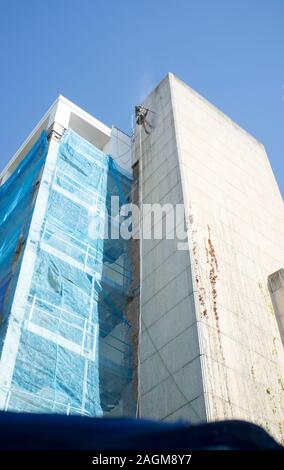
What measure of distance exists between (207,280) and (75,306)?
2.41m

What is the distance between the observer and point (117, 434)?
210 centimetres

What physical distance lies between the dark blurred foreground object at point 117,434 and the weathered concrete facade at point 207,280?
4.47 meters

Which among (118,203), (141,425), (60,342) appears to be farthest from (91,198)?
(141,425)

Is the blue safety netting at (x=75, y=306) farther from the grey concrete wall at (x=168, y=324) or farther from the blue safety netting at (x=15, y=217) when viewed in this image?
the grey concrete wall at (x=168, y=324)

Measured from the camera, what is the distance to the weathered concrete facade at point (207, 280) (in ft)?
23.5

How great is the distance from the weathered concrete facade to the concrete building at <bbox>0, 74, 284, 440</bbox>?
0.09ft

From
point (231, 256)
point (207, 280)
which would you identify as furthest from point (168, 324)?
point (231, 256)

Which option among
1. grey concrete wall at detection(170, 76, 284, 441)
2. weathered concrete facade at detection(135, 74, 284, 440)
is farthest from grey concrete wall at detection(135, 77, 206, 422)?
grey concrete wall at detection(170, 76, 284, 441)

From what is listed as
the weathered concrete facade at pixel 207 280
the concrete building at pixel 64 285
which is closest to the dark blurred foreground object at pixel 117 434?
the weathered concrete facade at pixel 207 280

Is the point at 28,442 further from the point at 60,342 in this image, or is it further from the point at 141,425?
the point at 60,342

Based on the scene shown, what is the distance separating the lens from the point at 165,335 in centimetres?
808

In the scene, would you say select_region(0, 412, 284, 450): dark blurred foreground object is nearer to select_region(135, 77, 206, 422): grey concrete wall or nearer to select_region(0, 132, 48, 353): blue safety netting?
select_region(135, 77, 206, 422): grey concrete wall

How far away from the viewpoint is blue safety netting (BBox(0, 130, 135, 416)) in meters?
7.10
